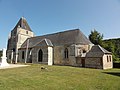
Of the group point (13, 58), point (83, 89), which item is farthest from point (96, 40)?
point (83, 89)

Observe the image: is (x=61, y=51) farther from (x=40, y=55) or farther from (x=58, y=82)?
(x=58, y=82)

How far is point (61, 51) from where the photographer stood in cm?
2394

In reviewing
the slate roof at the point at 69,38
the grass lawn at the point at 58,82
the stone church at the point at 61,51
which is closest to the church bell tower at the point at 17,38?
the stone church at the point at 61,51

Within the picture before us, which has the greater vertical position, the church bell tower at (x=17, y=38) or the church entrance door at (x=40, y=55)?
the church bell tower at (x=17, y=38)

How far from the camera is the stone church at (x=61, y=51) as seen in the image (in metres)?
19.5

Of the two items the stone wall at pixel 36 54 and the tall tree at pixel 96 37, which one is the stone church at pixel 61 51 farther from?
the tall tree at pixel 96 37

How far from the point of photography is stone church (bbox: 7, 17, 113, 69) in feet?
64.1

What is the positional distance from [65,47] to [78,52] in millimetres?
3202

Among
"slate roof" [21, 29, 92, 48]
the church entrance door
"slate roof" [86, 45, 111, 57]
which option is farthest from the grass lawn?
the church entrance door

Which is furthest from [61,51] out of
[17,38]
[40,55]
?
[17,38]

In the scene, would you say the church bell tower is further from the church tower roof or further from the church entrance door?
the church entrance door

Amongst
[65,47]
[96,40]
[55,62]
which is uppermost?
[96,40]

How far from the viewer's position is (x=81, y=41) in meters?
22.1

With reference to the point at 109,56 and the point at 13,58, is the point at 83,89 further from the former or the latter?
the point at 13,58
